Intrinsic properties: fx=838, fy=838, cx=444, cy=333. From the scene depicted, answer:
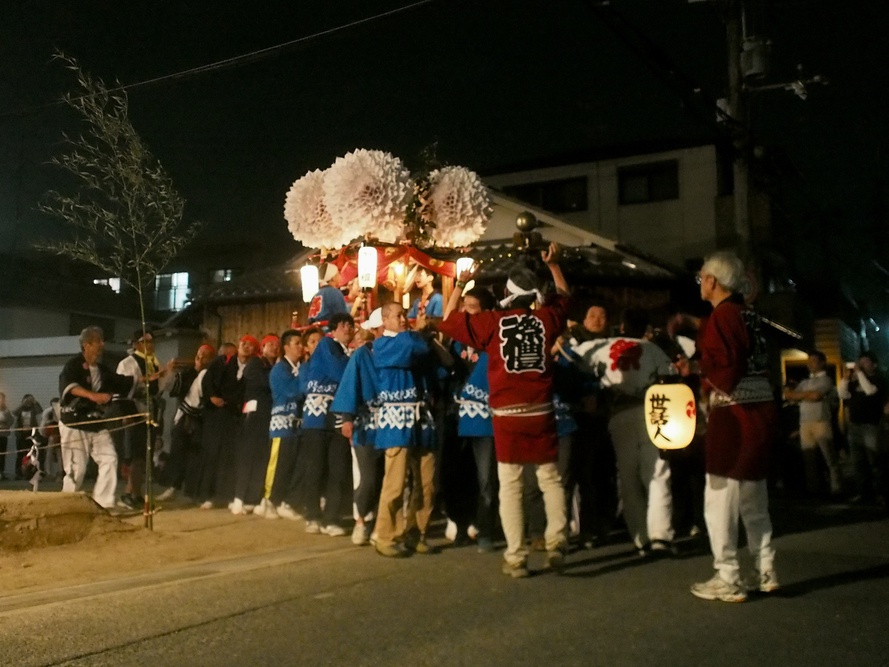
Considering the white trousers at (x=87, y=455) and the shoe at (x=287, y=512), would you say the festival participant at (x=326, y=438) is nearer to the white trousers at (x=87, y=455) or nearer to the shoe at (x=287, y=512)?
the shoe at (x=287, y=512)

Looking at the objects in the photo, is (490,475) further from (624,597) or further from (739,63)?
(739,63)

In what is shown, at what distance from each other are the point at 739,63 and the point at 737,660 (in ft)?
43.4

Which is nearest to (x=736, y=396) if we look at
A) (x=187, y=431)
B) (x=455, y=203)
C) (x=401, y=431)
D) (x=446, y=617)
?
(x=446, y=617)

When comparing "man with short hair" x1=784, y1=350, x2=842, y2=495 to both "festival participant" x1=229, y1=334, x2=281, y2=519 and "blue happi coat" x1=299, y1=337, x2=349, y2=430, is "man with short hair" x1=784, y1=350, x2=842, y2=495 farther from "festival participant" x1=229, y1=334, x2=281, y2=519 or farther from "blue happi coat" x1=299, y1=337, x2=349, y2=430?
"festival participant" x1=229, y1=334, x2=281, y2=519

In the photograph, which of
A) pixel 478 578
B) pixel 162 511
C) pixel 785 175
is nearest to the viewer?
pixel 478 578

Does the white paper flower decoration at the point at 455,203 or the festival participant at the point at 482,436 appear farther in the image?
the white paper flower decoration at the point at 455,203

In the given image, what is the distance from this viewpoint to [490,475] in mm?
7324

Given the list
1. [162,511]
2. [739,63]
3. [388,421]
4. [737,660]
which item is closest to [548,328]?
[388,421]

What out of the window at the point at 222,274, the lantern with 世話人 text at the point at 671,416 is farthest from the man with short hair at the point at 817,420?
the window at the point at 222,274

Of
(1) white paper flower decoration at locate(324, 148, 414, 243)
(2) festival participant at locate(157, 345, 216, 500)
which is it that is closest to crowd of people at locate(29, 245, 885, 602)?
(2) festival participant at locate(157, 345, 216, 500)

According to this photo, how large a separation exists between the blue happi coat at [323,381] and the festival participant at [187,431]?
2865mm

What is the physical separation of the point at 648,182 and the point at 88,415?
2116 cm

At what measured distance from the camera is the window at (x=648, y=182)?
2642 centimetres

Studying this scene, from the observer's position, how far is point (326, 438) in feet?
27.8
